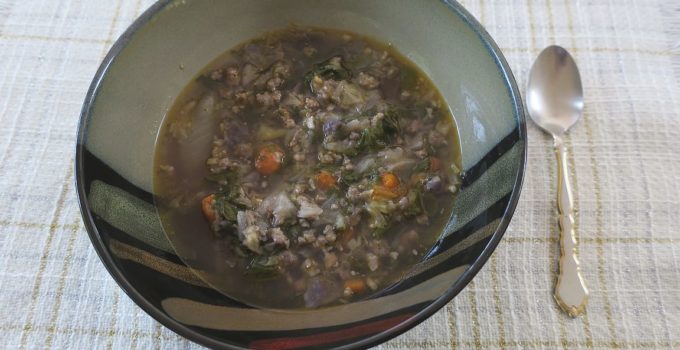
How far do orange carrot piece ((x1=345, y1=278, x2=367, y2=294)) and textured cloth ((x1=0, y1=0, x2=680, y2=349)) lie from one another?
26cm

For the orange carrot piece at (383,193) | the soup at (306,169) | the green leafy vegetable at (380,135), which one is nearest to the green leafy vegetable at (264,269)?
the soup at (306,169)

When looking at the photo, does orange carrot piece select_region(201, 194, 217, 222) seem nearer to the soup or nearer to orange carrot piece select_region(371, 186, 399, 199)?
the soup

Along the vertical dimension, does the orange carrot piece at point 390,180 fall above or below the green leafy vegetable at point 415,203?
above

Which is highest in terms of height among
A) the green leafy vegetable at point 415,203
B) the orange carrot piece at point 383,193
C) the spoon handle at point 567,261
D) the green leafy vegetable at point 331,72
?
the green leafy vegetable at point 331,72

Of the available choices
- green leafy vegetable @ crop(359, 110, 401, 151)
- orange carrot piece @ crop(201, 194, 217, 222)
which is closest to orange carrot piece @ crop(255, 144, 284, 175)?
orange carrot piece @ crop(201, 194, 217, 222)

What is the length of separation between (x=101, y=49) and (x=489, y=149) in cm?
230

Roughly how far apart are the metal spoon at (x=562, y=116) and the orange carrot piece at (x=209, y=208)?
5.26 ft

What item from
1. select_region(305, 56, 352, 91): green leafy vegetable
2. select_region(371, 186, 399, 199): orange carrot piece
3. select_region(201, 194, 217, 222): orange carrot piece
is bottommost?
select_region(201, 194, 217, 222): orange carrot piece

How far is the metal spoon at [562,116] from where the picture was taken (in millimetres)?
2588

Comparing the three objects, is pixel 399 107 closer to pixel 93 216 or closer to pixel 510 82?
pixel 510 82

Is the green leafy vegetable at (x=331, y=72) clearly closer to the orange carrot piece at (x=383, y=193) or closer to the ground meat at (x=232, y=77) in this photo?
the ground meat at (x=232, y=77)

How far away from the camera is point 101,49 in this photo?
3.33 metres

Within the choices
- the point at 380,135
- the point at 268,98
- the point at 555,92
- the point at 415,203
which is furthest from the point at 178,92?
the point at 555,92

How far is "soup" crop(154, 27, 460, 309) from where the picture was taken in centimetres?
251
